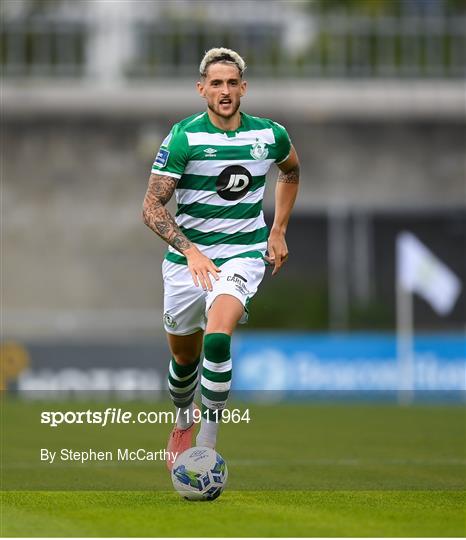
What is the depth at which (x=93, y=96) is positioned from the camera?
103 feet

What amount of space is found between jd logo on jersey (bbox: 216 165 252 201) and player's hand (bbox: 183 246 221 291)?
51 centimetres

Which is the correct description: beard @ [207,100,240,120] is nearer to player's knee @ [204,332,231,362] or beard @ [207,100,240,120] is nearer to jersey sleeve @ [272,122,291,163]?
jersey sleeve @ [272,122,291,163]

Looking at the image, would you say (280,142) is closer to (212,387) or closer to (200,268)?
(200,268)

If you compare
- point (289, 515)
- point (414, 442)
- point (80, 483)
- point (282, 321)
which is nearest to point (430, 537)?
point (289, 515)

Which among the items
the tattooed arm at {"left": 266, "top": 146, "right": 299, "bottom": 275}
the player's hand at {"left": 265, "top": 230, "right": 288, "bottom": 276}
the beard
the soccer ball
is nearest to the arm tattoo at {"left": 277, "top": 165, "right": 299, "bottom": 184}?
the tattooed arm at {"left": 266, "top": 146, "right": 299, "bottom": 275}

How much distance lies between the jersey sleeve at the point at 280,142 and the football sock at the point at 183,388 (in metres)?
1.67

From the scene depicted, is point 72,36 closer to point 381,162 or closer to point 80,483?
point 381,162

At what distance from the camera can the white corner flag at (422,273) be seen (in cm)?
2806

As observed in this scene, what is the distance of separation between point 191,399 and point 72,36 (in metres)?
20.7

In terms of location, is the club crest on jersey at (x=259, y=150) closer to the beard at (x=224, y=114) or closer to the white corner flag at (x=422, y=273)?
the beard at (x=224, y=114)

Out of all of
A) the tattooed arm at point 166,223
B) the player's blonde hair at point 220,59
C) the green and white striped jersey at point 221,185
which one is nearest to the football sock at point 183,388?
the green and white striped jersey at point 221,185

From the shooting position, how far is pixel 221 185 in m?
10.0

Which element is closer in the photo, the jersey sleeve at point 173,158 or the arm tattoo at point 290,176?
the jersey sleeve at point 173,158

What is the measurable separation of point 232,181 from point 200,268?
71cm
